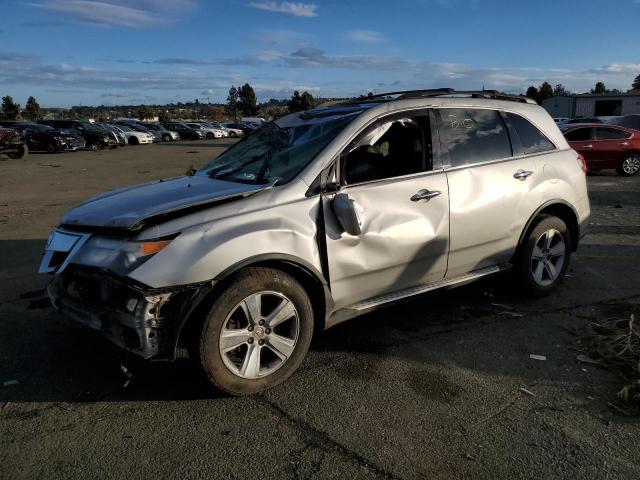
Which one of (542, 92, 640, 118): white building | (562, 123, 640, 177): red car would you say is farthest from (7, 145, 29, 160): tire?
(542, 92, 640, 118): white building

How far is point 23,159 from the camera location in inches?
911

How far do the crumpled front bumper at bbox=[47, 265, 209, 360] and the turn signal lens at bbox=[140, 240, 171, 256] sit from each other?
0.64 feet

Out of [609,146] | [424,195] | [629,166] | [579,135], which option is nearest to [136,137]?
[579,135]

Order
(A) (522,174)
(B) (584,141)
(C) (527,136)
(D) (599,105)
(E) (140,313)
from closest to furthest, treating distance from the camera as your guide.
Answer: (E) (140,313) < (A) (522,174) < (C) (527,136) < (B) (584,141) < (D) (599,105)

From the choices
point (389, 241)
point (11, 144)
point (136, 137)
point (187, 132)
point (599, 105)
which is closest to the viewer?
point (389, 241)

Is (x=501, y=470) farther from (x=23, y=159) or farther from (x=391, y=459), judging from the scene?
(x=23, y=159)

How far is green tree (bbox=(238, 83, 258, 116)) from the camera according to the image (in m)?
81.9

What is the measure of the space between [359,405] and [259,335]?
0.75m

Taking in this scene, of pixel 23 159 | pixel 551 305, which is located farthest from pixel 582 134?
pixel 23 159

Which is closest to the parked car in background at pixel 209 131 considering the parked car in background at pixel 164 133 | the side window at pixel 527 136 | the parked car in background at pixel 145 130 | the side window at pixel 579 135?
the parked car in background at pixel 164 133

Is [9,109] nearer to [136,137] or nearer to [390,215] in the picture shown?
[136,137]

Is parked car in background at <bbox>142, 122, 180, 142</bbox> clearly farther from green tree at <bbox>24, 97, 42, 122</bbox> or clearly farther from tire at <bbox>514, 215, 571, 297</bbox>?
tire at <bbox>514, 215, 571, 297</bbox>

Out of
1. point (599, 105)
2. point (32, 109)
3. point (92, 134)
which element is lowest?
point (92, 134)

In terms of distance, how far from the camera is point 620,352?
386 cm
